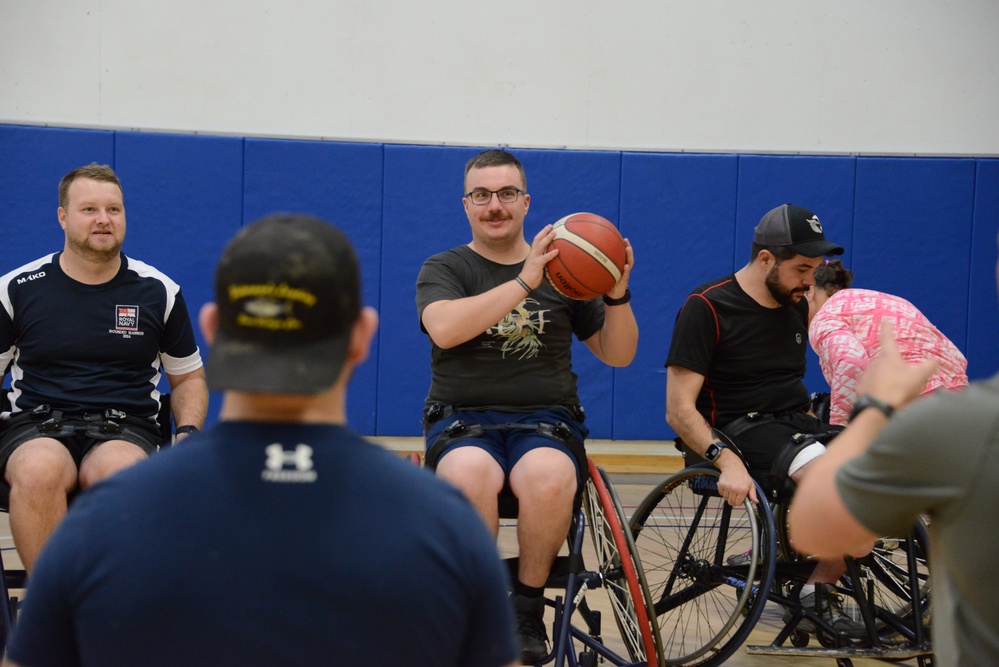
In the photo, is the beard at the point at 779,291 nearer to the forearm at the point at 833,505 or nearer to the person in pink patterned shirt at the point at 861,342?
the person in pink patterned shirt at the point at 861,342

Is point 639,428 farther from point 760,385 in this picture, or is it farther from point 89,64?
point 89,64

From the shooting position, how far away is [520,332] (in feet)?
9.03

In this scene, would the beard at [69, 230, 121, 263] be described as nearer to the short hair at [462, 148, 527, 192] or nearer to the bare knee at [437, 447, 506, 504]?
the short hair at [462, 148, 527, 192]

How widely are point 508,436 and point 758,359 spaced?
82 centimetres

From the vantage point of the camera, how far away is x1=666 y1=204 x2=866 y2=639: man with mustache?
2883mm

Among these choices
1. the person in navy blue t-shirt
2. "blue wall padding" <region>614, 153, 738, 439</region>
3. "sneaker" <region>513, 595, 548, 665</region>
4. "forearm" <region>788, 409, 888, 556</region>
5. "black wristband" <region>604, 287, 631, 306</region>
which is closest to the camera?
"forearm" <region>788, 409, 888, 556</region>

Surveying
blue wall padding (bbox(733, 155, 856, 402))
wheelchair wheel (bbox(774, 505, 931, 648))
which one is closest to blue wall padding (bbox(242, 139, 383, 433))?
blue wall padding (bbox(733, 155, 856, 402))

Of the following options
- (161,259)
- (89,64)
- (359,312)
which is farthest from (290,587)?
(89,64)

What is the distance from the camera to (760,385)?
9.81ft

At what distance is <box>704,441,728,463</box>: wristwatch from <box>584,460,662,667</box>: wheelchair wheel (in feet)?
1.09

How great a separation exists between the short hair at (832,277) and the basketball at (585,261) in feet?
3.86

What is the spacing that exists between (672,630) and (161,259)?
377 cm

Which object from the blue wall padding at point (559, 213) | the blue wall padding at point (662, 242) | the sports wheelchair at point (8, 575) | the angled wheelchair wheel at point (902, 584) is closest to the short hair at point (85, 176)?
the sports wheelchair at point (8, 575)

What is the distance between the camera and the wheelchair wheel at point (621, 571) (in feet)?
7.99
